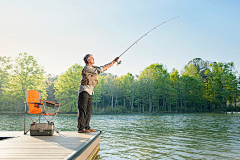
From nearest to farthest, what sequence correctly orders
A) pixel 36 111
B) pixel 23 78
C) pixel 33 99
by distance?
pixel 33 99
pixel 36 111
pixel 23 78

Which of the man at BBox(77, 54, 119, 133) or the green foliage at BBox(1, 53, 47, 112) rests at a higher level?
the green foliage at BBox(1, 53, 47, 112)

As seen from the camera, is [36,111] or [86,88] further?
[36,111]

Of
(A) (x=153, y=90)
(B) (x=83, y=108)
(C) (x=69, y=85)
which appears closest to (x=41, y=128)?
(B) (x=83, y=108)

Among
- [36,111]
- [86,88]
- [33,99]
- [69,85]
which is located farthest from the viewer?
[69,85]

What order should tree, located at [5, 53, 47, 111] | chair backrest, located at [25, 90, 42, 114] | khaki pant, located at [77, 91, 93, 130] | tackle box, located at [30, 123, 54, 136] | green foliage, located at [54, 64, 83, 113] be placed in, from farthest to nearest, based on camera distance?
green foliage, located at [54, 64, 83, 113]
tree, located at [5, 53, 47, 111]
chair backrest, located at [25, 90, 42, 114]
khaki pant, located at [77, 91, 93, 130]
tackle box, located at [30, 123, 54, 136]

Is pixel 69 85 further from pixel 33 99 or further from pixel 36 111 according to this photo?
pixel 33 99

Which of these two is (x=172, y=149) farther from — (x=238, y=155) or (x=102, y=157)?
(x=102, y=157)

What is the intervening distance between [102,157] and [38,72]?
3700cm

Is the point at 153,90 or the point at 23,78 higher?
the point at 23,78

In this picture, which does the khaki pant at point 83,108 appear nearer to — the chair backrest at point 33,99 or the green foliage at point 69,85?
the chair backrest at point 33,99

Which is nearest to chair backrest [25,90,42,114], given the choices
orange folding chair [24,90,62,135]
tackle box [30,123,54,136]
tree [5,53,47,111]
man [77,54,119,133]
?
orange folding chair [24,90,62,135]

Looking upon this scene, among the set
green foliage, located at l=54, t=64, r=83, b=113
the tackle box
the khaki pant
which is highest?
green foliage, located at l=54, t=64, r=83, b=113

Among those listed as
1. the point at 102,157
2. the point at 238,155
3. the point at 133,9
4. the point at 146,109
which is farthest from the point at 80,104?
the point at 146,109

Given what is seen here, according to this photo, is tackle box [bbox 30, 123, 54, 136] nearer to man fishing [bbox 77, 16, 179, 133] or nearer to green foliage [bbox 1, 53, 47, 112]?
man fishing [bbox 77, 16, 179, 133]
